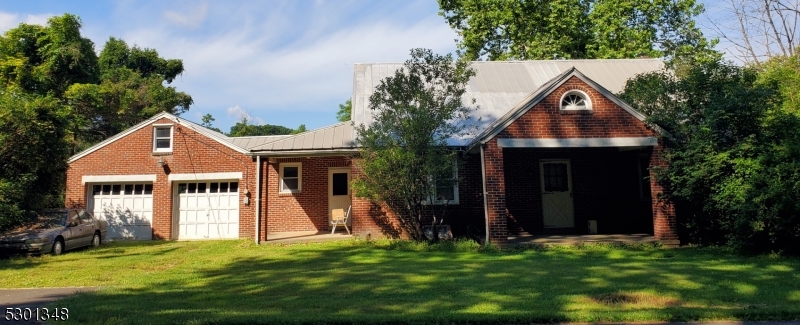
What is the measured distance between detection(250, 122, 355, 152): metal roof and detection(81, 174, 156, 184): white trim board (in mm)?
5197

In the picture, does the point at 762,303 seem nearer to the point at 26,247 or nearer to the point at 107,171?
the point at 26,247

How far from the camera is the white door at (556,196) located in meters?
16.3

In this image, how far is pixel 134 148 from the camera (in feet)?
60.2

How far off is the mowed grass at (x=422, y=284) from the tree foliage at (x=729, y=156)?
791mm

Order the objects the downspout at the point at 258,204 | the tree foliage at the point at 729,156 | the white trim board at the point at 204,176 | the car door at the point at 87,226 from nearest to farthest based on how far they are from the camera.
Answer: the tree foliage at the point at 729,156
the downspout at the point at 258,204
the car door at the point at 87,226
the white trim board at the point at 204,176

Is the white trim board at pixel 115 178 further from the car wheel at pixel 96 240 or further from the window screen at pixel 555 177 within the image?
the window screen at pixel 555 177

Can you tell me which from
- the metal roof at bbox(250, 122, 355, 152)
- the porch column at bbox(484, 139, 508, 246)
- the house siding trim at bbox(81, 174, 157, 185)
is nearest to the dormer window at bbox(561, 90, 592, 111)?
the porch column at bbox(484, 139, 508, 246)

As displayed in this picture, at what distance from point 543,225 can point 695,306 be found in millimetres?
9572

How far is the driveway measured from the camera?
7.43 metres

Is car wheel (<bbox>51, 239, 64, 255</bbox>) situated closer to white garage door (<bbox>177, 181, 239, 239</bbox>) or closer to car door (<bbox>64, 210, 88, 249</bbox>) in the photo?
car door (<bbox>64, 210, 88, 249</bbox>)

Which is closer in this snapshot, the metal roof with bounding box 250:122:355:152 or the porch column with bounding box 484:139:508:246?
the porch column with bounding box 484:139:508:246

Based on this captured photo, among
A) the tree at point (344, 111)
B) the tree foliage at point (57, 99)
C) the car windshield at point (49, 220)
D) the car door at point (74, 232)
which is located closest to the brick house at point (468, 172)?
the tree foliage at point (57, 99)

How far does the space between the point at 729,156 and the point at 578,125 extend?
131 inches

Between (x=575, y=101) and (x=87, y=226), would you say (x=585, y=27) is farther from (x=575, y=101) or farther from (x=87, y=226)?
(x=87, y=226)
